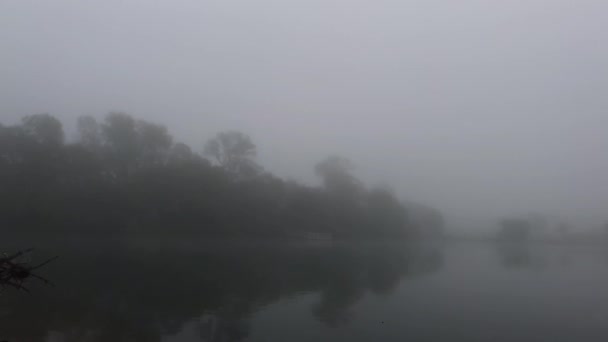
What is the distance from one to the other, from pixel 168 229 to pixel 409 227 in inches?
1961

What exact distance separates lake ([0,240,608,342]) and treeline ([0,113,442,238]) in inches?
829

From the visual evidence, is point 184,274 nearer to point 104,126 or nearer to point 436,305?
point 436,305

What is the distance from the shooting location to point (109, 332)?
747 inches

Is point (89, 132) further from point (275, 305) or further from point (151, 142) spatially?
point (275, 305)

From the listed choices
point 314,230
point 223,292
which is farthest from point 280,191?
point 223,292

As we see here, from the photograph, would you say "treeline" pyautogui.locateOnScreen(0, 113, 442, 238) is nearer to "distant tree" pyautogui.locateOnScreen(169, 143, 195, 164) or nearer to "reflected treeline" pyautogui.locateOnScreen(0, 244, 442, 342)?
"distant tree" pyautogui.locateOnScreen(169, 143, 195, 164)

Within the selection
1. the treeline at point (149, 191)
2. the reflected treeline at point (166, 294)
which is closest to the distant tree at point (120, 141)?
the treeline at point (149, 191)

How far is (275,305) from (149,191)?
164 feet

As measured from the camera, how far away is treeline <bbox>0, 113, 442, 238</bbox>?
203 ft

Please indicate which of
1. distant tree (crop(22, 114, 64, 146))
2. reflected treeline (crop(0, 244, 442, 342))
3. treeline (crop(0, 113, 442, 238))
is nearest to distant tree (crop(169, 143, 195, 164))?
treeline (crop(0, 113, 442, 238))

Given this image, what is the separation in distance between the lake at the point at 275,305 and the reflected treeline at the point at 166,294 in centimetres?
6

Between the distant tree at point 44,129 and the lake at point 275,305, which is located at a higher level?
the distant tree at point 44,129

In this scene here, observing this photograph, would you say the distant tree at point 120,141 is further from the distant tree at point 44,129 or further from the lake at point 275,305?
the lake at point 275,305

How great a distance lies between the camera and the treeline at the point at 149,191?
61938 mm
